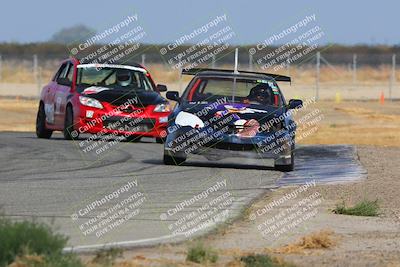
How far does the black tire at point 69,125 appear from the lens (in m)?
23.5

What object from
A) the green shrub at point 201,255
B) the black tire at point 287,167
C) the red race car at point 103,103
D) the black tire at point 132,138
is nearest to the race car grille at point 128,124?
the red race car at point 103,103

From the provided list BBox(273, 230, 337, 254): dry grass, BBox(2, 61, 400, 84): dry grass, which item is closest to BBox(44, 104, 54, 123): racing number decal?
BBox(273, 230, 337, 254): dry grass

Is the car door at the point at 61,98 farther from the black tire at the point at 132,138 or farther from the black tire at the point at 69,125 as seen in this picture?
the black tire at the point at 132,138

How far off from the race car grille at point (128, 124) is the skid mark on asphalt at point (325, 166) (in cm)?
281

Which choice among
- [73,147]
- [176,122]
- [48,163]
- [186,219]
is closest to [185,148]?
[176,122]

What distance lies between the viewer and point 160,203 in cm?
1338

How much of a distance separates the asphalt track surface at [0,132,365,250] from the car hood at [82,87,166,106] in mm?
811

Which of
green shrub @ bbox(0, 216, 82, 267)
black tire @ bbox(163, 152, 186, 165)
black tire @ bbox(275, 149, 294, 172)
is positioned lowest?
black tire @ bbox(275, 149, 294, 172)

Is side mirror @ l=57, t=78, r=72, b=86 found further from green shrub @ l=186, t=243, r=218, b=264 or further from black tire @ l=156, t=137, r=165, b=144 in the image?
green shrub @ l=186, t=243, r=218, b=264

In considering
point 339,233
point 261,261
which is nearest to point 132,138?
point 339,233

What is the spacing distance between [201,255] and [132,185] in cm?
624

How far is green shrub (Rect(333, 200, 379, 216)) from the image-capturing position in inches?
510

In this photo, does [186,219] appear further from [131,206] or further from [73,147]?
[73,147]

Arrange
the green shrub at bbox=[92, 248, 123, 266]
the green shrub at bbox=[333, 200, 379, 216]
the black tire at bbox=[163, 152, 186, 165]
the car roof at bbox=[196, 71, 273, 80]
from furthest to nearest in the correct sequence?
the car roof at bbox=[196, 71, 273, 80] → the black tire at bbox=[163, 152, 186, 165] → the green shrub at bbox=[333, 200, 379, 216] → the green shrub at bbox=[92, 248, 123, 266]
